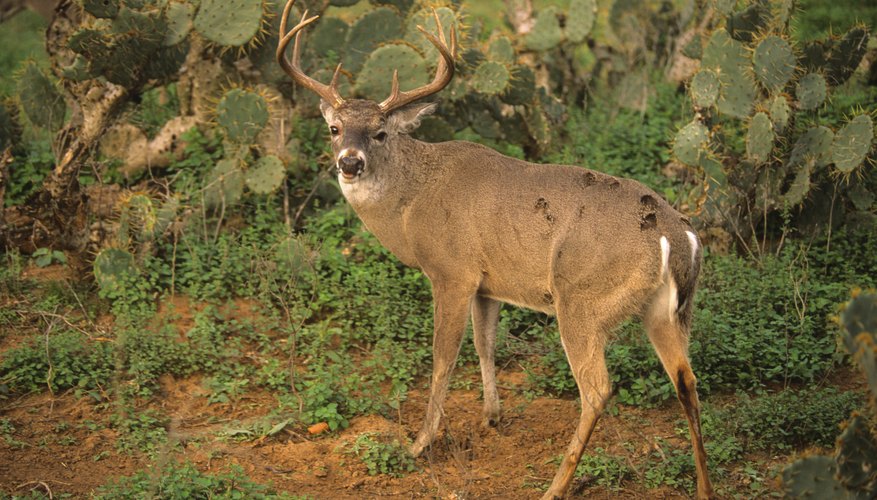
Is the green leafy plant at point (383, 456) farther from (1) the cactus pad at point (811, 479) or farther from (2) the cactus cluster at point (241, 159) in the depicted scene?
(2) the cactus cluster at point (241, 159)

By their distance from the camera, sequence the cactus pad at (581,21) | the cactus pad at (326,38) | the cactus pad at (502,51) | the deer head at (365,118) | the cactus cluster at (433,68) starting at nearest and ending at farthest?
the deer head at (365,118) → the cactus cluster at (433,68) → the cactus pad at (326,38) → the cactus pad at (502,51) → the cactus pad at (581,21)

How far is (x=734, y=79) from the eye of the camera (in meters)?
8.39

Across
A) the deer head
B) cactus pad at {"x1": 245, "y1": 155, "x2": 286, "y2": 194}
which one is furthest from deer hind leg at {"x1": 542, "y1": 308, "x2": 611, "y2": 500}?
cactus pad at {"x1": 245, "y1": 155, "x2": 286, "y2": 194}

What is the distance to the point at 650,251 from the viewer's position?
18.8ft

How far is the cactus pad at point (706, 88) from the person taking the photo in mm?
8234

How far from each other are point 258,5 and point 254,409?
133 inches

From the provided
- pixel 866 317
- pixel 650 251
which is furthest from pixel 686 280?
pixel 866 317

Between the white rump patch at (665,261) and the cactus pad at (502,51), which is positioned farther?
the cactus pad at (502,51)

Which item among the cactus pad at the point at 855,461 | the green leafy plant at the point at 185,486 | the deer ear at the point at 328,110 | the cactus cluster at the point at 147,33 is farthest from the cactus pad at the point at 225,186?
the cactus pad at the point at 855,461

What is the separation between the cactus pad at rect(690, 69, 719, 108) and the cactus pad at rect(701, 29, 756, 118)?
124mm

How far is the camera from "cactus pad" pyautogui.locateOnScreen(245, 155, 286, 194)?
8.45 meters

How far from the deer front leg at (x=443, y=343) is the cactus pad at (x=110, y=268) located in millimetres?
2690

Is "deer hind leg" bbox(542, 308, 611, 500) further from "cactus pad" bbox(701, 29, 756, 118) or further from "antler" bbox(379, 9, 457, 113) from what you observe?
"cactus pad" bbox(701, 29, 756, 118)

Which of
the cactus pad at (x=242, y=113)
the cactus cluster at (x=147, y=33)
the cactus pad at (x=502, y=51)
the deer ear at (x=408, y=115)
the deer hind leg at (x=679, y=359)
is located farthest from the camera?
the cactus pad at (x=502, y=51)
